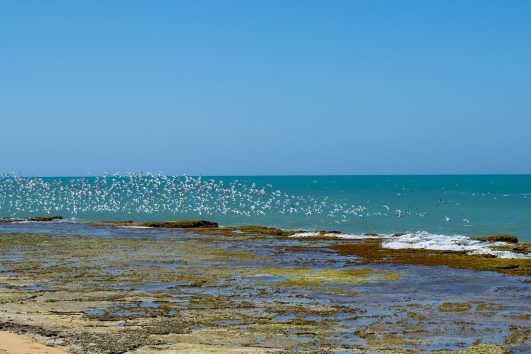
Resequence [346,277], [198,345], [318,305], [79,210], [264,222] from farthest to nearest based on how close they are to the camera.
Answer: [79,210], [264,222], [346,277], [318,305], [198,345]

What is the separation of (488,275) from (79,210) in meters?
86.0

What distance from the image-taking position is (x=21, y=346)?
53.3 ft

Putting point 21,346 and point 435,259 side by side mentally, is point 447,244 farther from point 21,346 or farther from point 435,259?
point 21,346

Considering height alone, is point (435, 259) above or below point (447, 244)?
below

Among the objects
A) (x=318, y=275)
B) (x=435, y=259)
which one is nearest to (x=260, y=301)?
(x=318, y=275)

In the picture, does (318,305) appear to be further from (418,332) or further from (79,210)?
(79,210)

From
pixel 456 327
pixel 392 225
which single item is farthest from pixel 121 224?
pixel 456 327

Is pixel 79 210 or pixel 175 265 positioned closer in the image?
pixel 175 265

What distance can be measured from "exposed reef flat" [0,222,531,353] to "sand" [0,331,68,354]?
0.51 metres

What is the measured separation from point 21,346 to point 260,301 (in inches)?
370

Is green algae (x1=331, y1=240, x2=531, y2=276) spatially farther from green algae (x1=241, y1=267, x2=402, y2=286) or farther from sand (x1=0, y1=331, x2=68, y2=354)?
sand (x1=0, y1=331, x2=68, y2=354)

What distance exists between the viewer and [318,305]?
23.4 meters

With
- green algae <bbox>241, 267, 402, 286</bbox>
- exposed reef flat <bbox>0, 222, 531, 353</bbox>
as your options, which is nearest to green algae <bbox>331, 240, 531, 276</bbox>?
exposed reef flat <bbox>0, 222, 531, 353</bbox>

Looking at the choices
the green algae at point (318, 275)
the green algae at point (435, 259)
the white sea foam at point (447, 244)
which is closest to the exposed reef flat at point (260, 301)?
the green algae at point (318, 275)
